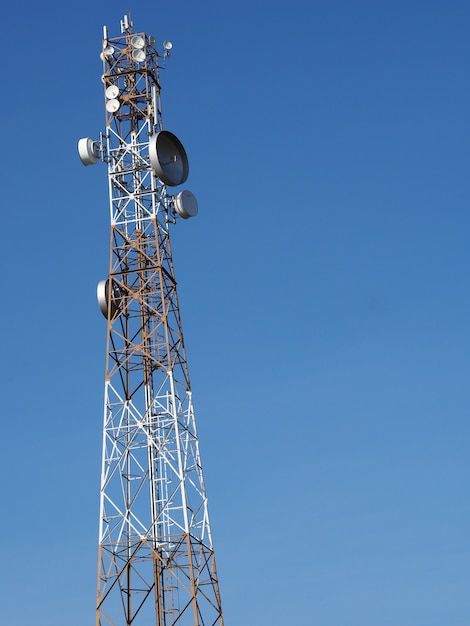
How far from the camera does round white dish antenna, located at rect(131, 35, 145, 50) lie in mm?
66938

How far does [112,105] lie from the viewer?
2594 inches

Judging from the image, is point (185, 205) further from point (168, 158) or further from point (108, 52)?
point (108, 52)

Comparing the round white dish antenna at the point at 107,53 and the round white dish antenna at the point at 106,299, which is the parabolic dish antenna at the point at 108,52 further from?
the round white dish antenna at the point at 106,299

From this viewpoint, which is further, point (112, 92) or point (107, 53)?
point (107, 53)

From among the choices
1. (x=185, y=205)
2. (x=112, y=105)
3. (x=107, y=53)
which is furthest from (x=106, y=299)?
(x=107, y=53)

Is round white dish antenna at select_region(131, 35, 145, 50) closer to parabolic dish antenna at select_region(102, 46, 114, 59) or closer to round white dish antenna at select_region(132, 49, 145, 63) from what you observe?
round white dish antenna at select_region(132, 49, 145, 63)

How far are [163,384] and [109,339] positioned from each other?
367 centimetres

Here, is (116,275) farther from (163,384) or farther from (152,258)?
(163,384)

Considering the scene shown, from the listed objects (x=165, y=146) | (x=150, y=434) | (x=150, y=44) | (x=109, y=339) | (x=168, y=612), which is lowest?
(x=168, y=612)

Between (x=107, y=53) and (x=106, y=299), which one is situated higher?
(x=107, y=53)

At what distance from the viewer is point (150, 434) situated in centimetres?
6125

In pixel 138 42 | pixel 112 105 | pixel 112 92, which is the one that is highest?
pixel 138 42

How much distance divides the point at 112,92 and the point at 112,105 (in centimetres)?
67

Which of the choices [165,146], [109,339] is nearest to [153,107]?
[165,146]
